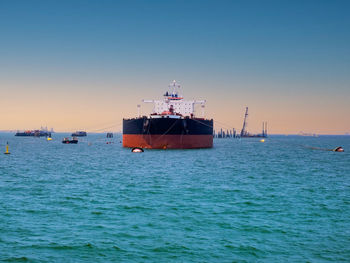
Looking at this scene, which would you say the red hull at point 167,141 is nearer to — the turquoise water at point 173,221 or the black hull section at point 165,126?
the black hull section at point 165,126

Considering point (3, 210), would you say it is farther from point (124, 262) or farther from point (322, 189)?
point (322, 189)

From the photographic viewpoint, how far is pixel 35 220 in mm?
17844

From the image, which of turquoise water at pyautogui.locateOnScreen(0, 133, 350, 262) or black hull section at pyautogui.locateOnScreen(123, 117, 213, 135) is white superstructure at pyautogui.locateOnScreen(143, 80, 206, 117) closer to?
black hull section at pyautogui.locateOnScreen(123, 117, 213, 135)

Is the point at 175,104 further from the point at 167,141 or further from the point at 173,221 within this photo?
the point at 173,221

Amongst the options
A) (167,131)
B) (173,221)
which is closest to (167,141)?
(167,131)

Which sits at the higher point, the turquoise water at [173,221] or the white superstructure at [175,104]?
the white superstructure at [175,104]

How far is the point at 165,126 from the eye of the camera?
66312mm

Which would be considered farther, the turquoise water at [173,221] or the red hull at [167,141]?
the red hull at [167,141]

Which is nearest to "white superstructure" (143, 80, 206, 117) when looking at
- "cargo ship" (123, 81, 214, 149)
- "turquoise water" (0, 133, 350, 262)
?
"cargo ship" (123, 81, 214, 149)

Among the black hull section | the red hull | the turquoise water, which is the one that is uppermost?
the black hull section

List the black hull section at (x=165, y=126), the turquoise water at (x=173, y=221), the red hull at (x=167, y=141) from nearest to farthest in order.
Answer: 1. the turquoise water at (x=173, y=221)
2. the black hull section at (x=165, y=126)
3. the red hull at (x=167, y=141)

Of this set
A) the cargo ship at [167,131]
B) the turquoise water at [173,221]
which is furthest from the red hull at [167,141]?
the turquoise water at [173,221]

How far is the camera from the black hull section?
2601 inches

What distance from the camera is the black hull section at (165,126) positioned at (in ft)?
217
